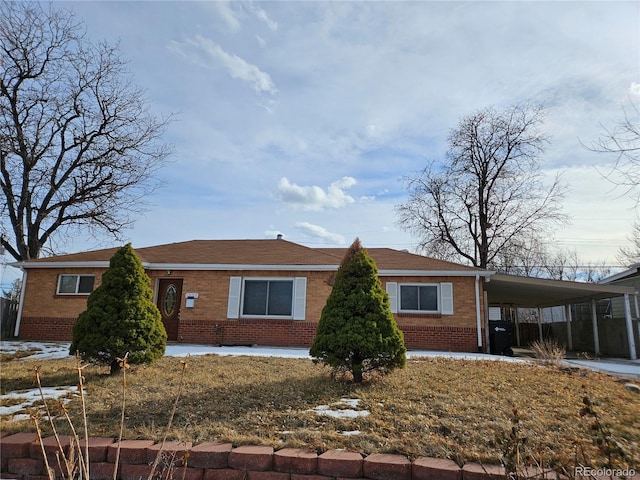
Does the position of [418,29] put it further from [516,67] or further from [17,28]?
[17,28]

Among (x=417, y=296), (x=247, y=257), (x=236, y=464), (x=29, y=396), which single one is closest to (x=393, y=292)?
(x=417, y=296)

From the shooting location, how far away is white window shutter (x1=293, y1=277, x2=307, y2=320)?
13641 mm

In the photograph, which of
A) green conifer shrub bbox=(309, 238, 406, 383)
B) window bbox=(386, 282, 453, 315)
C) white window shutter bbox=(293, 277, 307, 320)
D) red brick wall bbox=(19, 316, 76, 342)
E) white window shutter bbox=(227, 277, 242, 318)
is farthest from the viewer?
red brick wall bbox=(19, 316, 76, 342)

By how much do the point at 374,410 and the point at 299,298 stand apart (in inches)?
355

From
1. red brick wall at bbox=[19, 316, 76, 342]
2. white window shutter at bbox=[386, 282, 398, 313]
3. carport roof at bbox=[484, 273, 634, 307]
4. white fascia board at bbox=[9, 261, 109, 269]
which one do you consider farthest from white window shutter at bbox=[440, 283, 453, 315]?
red brick wall at bbox=[19, 316, 76, 342]

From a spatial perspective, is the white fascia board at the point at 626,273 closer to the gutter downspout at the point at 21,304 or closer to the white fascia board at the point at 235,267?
the white fascia board at the point at 235,267

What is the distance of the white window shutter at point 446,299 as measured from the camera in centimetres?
1319

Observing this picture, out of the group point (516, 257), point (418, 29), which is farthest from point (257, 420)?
point (516, 257)

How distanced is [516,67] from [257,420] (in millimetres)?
7193

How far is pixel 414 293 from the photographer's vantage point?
13.6 meters

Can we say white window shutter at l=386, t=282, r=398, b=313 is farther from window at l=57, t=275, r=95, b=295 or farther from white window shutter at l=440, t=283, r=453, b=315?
window at l=57, t=275, r=95, b=295

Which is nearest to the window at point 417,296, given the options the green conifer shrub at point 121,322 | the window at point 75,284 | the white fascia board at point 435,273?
the white fascia board at point 435,273

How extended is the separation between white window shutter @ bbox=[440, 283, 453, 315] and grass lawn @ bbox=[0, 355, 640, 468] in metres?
5.46

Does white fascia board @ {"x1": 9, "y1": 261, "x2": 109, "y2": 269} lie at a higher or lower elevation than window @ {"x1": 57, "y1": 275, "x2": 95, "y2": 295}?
higher
